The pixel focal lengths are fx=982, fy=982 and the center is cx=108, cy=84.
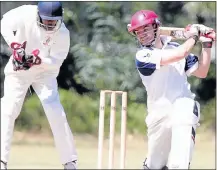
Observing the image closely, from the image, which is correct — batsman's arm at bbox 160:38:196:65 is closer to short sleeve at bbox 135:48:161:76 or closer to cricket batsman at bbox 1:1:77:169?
short sleeve at bbox 135:48:161:76

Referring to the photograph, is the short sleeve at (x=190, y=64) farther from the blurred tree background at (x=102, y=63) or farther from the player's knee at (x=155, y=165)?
the blurred tree background at (x=102, y=63)

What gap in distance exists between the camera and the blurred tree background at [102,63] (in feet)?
36.9

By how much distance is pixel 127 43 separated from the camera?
11438 mm

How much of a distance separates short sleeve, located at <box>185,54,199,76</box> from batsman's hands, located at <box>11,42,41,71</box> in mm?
1027

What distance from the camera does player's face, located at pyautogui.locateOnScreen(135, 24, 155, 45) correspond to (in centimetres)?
585

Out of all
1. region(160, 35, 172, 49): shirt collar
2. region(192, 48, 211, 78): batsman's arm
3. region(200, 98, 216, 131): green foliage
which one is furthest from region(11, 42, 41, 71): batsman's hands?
region(200, 98, 216, 131): green foliage

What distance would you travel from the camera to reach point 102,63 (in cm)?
1134

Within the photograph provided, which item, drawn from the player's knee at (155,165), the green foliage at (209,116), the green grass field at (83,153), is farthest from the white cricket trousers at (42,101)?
the green foliage at (209,116)

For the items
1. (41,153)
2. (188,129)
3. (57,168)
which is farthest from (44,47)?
(41,153)

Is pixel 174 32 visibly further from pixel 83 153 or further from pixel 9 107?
pixel 83 153

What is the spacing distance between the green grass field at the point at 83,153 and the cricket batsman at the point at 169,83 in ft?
10.4

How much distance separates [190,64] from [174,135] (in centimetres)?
47

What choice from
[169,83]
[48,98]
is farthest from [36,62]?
[169,83]

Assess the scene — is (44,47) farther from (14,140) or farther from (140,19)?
(14,140)
